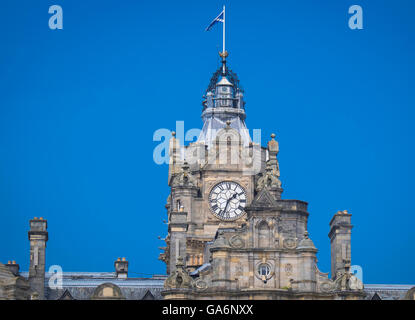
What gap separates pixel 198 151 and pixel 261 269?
27474mm

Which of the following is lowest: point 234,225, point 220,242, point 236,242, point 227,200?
point 220,242

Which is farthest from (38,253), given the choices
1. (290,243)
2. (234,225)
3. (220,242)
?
(234,225)

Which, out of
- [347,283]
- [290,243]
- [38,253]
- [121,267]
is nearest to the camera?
[347,283]

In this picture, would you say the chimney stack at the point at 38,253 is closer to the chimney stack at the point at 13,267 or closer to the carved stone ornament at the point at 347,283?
the chimney stack at the point at 13,267

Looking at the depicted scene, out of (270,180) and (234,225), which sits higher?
(270,180)

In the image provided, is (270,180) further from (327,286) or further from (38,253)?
(38,253)

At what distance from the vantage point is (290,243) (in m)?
141

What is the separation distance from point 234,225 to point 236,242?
71.0 feet

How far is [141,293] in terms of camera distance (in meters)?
146
